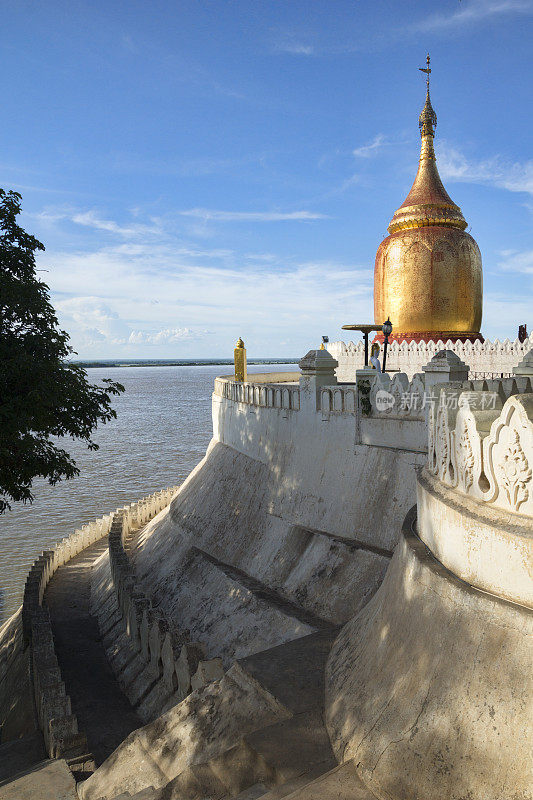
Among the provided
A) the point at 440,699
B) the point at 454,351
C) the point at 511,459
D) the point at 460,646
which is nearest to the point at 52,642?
the point at 440,699

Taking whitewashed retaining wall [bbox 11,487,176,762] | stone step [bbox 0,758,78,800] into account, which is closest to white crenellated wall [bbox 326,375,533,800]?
stone step [bbox 0,758,78,800]

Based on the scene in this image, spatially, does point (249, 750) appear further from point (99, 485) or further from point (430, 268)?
point (99, 485)

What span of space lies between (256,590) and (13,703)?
6.31 m

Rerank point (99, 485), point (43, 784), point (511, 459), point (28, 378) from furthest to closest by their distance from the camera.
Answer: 1. point (99, 485)
2. point (28, 378)
3. point (43, 784)
4. point (511, 459)

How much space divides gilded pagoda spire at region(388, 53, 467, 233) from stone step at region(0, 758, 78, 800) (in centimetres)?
2887

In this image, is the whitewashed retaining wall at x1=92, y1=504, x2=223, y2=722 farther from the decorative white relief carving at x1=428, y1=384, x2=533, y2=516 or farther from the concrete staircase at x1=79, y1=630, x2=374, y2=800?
the decorative white relief carving at x1=428, y1=384, x2=533, y2=516

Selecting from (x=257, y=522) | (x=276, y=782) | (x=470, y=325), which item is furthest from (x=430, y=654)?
(x=470, y=325)

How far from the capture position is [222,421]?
19.3 m

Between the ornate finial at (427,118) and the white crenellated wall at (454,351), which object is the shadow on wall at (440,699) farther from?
the ornate finial at (427,118)

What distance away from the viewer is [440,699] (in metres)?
3.81

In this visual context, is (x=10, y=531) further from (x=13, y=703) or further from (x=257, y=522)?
(x=257, y=522)

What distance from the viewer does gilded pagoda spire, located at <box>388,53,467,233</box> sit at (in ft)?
96.0

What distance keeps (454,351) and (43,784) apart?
22793 millimetres

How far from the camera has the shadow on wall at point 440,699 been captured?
337 centimetres
